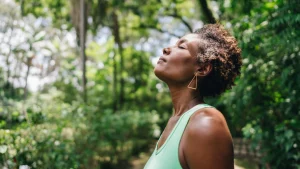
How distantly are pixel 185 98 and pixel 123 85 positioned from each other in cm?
1527

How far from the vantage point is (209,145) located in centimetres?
108

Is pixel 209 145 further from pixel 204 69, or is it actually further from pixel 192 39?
pixel 192 39

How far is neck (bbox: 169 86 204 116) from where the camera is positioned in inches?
56.6

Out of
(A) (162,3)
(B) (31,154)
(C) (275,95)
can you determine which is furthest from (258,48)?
(A) (162,3)

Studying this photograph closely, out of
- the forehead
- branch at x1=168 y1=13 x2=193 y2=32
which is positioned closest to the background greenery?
branch at x1=168 y1=13 x2=193 y2=32

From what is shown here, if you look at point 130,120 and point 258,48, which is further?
point 130,120

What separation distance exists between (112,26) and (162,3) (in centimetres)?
369

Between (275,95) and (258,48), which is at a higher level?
(258,48)

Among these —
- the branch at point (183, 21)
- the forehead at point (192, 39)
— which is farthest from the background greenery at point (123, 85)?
the forehead at point (192, 39)

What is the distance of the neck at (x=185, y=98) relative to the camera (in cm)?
144

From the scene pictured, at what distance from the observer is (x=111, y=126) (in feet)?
26.9

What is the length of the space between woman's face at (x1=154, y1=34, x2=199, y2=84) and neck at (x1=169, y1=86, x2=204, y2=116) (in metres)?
0.04

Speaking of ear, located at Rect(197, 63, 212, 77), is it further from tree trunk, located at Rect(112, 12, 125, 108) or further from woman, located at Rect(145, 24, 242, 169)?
tree trunk, located at Rect(112, 12, 125, 108)

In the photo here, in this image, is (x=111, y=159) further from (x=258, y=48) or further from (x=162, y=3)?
(x=162, y=3)
